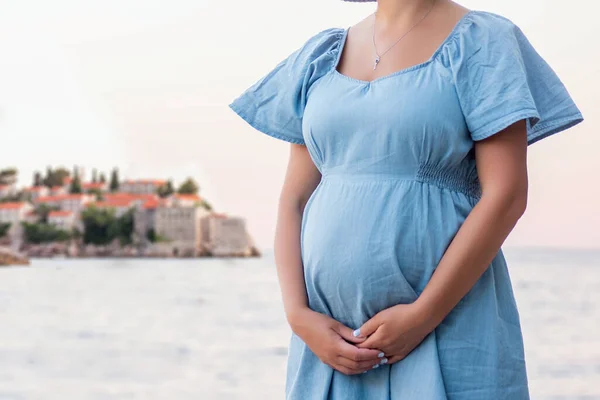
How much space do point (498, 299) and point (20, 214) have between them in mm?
53841

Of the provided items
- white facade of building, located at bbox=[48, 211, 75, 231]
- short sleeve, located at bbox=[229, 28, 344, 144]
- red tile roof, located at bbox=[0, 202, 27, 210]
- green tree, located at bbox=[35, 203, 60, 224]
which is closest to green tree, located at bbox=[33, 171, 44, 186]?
red tile roof, located at bbox=[0, 202, 27, 210]

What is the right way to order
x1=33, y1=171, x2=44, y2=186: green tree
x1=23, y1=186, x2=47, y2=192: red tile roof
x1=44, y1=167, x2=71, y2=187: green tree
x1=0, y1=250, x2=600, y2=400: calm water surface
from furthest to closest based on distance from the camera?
1. x1=33, y1=171, x2=44, y2=186: green tree
2. x1=23, y1=186, x2=47, y2=192: red tile roof
3. x1=44, y1=167, x2=71, y2=187: green tree
4. x1=0, y1=250, x2=600, y2=400: calm water surface

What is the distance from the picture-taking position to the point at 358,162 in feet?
3.84

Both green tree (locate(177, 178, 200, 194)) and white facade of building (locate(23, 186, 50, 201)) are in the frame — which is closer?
white facade of building (locate(23, 186, 50, 201))

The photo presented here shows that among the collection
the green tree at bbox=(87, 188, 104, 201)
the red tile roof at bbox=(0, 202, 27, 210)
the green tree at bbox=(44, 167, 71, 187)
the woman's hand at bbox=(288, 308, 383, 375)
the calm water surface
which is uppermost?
the woman's hand at bbox=(288, 308, 383, 375)

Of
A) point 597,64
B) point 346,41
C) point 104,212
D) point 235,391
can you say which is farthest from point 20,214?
point 346,41

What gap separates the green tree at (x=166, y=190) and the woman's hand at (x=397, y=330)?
53119mm

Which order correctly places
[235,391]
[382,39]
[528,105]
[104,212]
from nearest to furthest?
1. [528,105]
2. [382,39]
3. [235,391]
4. [104,212]

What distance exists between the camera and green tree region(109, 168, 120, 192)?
53938 millimetres

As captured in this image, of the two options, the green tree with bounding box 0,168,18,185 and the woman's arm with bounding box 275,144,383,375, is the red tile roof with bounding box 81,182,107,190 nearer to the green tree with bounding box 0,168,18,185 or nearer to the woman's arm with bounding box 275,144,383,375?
the green tree with bounding box 0,168,18,185

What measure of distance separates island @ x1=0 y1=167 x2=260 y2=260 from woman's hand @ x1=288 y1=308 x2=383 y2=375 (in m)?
48.1

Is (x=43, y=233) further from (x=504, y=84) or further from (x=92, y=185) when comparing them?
(x=504, y=84)

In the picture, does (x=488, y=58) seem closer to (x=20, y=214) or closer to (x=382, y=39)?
(x=382, y=39)

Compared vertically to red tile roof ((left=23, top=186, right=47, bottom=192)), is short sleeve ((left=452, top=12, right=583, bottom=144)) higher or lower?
higher
